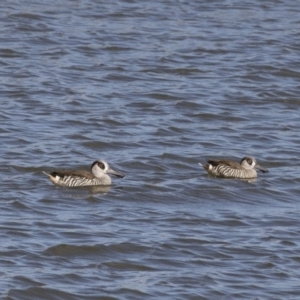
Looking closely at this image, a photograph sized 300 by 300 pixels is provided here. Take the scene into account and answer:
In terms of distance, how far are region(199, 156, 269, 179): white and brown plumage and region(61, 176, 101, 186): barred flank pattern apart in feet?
4.94

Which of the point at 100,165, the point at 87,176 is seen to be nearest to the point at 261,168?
the point at 100,165

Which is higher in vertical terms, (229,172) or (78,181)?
(229,172)

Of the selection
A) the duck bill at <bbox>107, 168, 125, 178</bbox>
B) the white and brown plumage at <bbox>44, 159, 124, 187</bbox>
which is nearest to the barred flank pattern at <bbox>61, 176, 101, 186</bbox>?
the white and brown plumage at <bbox>44, 159, 124, 187</bbox>

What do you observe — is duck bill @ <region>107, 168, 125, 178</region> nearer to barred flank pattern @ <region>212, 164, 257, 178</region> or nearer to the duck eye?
the duck eye

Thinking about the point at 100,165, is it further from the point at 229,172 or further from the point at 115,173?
the point at 229,172

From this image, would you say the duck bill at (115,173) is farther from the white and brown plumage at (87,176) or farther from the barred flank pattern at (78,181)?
the barred flank pattern at (78,181)

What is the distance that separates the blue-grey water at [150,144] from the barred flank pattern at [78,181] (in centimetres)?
12

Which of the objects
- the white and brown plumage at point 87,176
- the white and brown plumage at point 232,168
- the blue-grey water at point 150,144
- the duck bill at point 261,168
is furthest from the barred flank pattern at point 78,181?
the duck bill at point 261,168

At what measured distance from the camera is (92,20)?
2698 cm

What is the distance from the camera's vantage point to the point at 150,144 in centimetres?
1809

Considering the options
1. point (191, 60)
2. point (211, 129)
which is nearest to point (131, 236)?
point (211, 129)

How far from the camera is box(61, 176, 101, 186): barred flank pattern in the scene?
15585 millimetres

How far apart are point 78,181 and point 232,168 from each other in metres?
1.98

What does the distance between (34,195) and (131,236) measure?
2.06m
